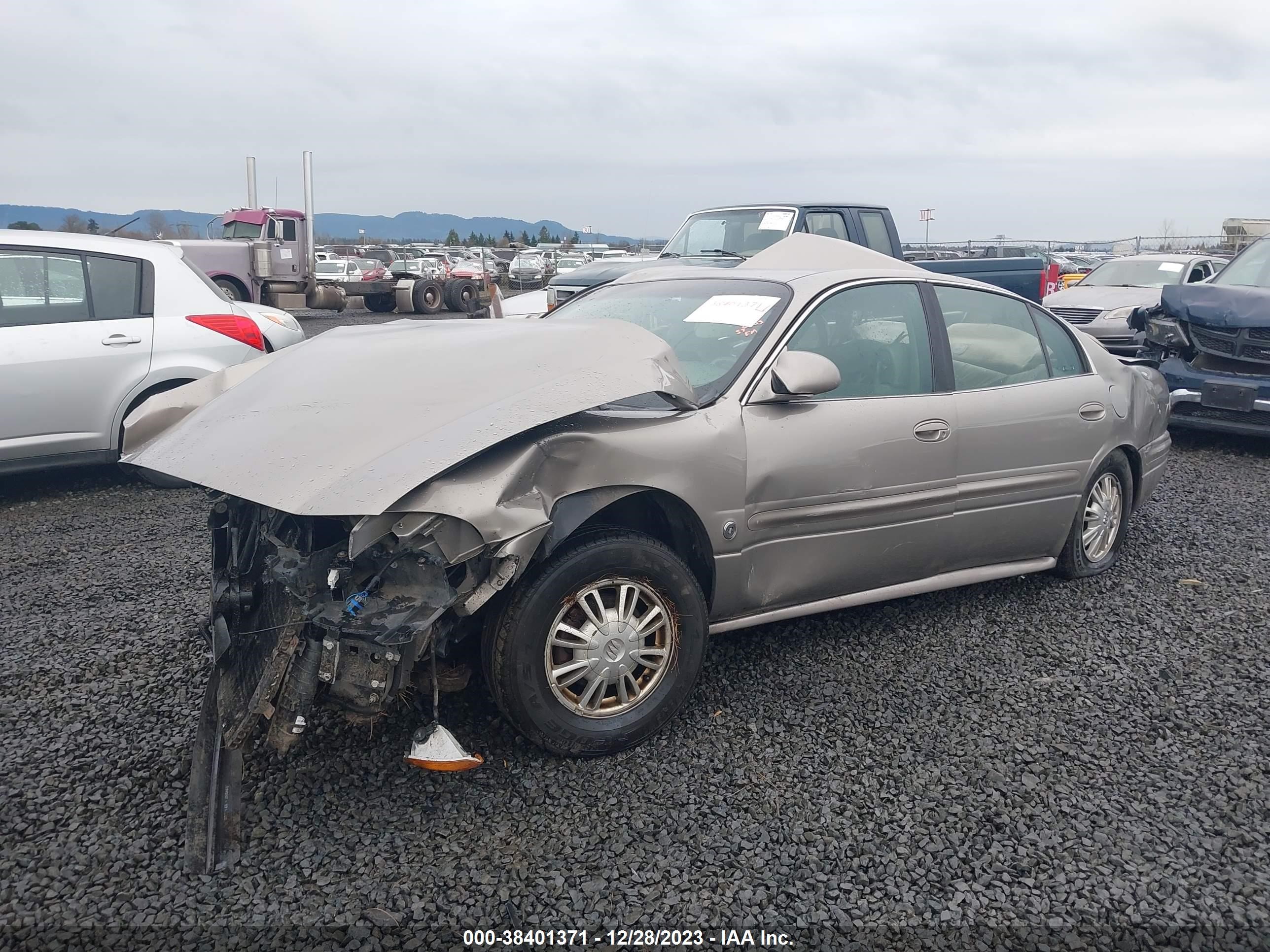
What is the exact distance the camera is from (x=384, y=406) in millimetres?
3074

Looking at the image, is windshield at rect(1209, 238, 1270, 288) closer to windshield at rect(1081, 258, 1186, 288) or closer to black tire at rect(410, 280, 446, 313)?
windshield at rect(1081, 258, 1186, 288)

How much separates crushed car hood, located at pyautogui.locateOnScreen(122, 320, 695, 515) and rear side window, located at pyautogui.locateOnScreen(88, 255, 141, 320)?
313cm

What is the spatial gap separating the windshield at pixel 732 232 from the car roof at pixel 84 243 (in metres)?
5.23

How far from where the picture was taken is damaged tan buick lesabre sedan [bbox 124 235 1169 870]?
9.07ft

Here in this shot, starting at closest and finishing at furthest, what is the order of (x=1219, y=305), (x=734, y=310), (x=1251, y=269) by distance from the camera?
(x=734, y=310) < (x=1219, y=305) < (x=1251, y=269)

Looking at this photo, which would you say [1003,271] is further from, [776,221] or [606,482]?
[606,482]

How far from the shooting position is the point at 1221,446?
841 centimetres

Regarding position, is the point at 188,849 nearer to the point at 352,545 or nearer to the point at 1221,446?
the point at 352,545

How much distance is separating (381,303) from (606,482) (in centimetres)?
2419

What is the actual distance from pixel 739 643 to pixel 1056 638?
4.48ft

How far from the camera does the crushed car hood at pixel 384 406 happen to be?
274 cm

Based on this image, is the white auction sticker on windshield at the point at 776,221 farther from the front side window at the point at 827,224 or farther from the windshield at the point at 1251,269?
the windshield at the point at 1251,269

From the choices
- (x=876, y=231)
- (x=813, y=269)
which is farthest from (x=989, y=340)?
(x=876, y=231)

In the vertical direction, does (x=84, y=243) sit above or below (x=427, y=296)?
above
